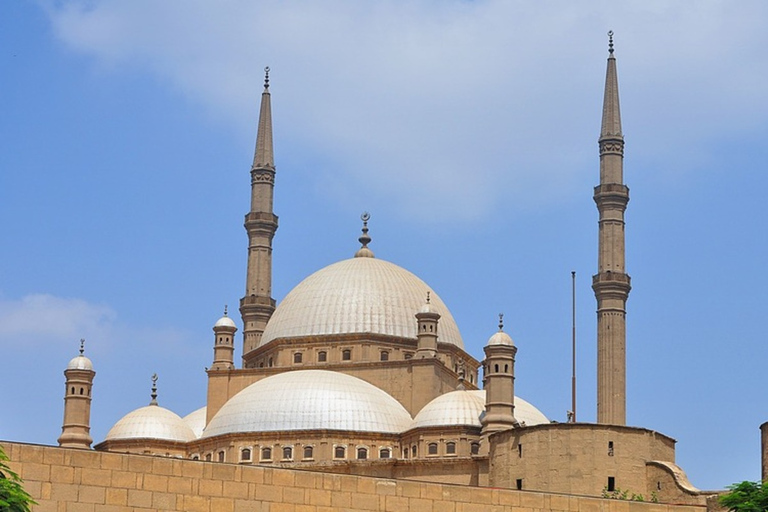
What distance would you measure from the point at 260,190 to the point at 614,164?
41.5 feet

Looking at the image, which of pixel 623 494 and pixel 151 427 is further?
pixel 151 427

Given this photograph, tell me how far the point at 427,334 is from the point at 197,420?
869 centimetres

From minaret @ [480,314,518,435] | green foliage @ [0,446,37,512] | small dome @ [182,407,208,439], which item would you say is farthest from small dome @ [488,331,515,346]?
green foliage @ [0,446,37,512]

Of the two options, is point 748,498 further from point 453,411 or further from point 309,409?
point 309,409

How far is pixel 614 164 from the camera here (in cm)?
5150

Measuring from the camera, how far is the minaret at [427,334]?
159ft

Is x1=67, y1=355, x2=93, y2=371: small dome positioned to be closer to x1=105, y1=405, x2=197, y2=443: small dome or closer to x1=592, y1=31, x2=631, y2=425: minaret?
x1=105, y1=405, x2=197, y2=443: small dome

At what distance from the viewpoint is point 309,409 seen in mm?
45312

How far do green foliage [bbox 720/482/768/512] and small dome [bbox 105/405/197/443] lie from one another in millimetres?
27591

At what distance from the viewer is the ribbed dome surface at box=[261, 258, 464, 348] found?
1993 inches

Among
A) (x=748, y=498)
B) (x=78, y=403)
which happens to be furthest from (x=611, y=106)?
(x=748, y=498)

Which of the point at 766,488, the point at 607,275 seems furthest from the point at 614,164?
the point at 766,488

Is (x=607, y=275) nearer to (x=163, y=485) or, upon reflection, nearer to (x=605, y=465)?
(x=605, y=465)

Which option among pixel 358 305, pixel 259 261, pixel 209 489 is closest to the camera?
pixel 209 489
